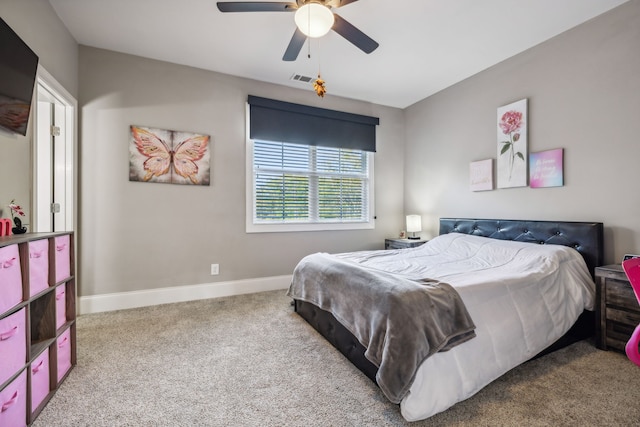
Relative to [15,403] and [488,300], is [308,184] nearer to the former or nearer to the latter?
[488,300]

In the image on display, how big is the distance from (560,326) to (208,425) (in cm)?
241

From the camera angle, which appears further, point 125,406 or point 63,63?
point 63,63

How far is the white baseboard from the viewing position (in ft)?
9.84

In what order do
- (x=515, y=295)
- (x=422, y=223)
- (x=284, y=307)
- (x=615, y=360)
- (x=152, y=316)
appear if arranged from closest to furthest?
1. (x=515, y=295)
2. (x=615, y=360)
3. (x=152, y=316)
4. (x=284, y=307)
5. (x=422, y=223)

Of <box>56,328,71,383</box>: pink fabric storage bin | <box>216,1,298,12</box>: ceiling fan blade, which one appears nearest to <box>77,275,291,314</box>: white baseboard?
<box>56,328,71,383</box>: pink fabric storage bin

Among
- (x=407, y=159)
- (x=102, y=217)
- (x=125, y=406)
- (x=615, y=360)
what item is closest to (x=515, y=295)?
(x=615, y=360)

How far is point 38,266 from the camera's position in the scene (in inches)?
63.0

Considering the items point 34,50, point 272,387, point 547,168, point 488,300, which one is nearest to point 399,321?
point 488,300

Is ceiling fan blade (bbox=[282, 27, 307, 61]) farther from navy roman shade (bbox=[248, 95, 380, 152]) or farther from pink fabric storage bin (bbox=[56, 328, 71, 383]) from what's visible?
pink fabric storage bin (bbox=[56, 328, 71, 383])

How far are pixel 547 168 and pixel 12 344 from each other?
13.4 feet

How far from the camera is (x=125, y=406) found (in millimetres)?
1584

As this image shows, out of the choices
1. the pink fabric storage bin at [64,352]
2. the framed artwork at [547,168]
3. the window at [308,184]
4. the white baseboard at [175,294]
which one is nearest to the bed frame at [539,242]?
the framed artwork at [547,168]

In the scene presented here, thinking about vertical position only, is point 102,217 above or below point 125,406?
above

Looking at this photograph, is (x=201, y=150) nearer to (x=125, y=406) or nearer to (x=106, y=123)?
(x=106, y=123)
